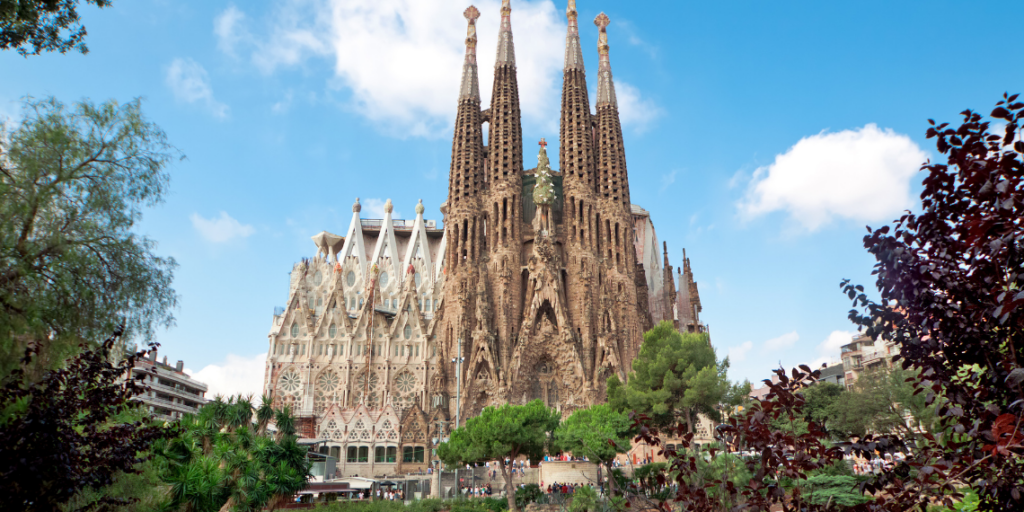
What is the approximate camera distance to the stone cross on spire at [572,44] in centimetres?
5512

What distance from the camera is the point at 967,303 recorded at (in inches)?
164

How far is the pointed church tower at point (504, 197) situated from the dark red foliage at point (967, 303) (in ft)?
137

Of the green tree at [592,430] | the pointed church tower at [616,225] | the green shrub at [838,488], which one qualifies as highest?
the pointed church tower at [616,225]

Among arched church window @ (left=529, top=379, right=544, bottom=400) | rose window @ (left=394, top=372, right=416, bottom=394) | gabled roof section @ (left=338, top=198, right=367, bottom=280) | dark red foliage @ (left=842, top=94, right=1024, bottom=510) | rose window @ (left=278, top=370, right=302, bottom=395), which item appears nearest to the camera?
dark red foliage @ (left=842, top=94, right=1024, bottom=510)

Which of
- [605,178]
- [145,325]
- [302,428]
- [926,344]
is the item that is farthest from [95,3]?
[605,178]

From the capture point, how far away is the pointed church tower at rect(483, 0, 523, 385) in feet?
155

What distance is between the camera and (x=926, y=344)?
4.35 metres

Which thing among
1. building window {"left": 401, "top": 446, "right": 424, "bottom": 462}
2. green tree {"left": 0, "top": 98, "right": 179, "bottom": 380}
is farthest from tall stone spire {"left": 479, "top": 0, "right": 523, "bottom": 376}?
green tree {"left": 0, "top": 98, "right": 179, "bottom": 380}

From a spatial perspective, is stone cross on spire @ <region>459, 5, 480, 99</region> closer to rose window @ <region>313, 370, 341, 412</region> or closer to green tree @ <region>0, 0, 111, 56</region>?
rose window @ <region>313, 370, 341, 412</region>

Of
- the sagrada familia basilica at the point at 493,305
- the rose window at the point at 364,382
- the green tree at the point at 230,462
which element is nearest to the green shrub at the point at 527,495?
the green tree at the point at 230,462

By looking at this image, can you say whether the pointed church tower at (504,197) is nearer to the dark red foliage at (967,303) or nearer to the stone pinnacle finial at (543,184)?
the stone pinnacle finial at (543,184)

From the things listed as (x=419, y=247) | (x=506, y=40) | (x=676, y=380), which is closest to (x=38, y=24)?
(x=676, y=380)

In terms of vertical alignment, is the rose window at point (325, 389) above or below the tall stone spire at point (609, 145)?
below

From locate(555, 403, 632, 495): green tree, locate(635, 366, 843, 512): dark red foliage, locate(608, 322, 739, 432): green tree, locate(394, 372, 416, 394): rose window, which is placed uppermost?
locate(394, 372, 416, 394): rose window
